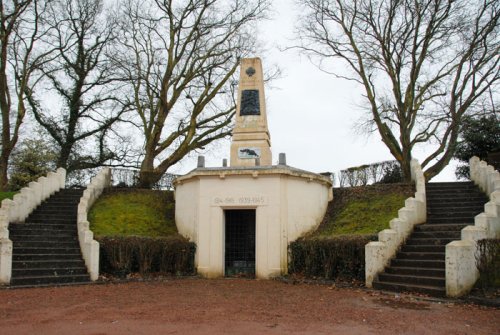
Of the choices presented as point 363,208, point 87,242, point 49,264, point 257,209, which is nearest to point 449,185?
point 363,208

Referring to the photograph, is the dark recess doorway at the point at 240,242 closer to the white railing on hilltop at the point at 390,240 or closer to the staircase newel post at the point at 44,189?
the white railing on hilltop at the point at 390,240

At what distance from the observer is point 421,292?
11.1 meters

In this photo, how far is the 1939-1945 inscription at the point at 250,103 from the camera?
18.9 metres

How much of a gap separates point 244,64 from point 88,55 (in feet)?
46.7

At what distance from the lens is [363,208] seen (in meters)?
17.5

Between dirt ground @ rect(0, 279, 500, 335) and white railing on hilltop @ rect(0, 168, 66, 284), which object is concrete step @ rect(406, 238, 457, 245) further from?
white railing on hilltop @ rect(0, 168, 66, 284)

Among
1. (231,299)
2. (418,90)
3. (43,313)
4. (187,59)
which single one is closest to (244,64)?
(187,59)

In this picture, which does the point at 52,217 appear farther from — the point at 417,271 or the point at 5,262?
the point at 417,271

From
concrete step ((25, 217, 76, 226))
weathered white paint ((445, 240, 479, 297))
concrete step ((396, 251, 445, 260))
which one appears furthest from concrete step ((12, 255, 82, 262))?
weathered white paint ((445, 240, 479, 297))

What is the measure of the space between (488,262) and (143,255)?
31.3ft

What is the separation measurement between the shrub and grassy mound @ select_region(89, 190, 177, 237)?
1055 cm

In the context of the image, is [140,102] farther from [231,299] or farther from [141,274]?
[231,299]

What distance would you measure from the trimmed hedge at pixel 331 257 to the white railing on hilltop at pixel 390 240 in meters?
0.50

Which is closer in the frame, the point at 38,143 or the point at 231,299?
the point at 231,299
